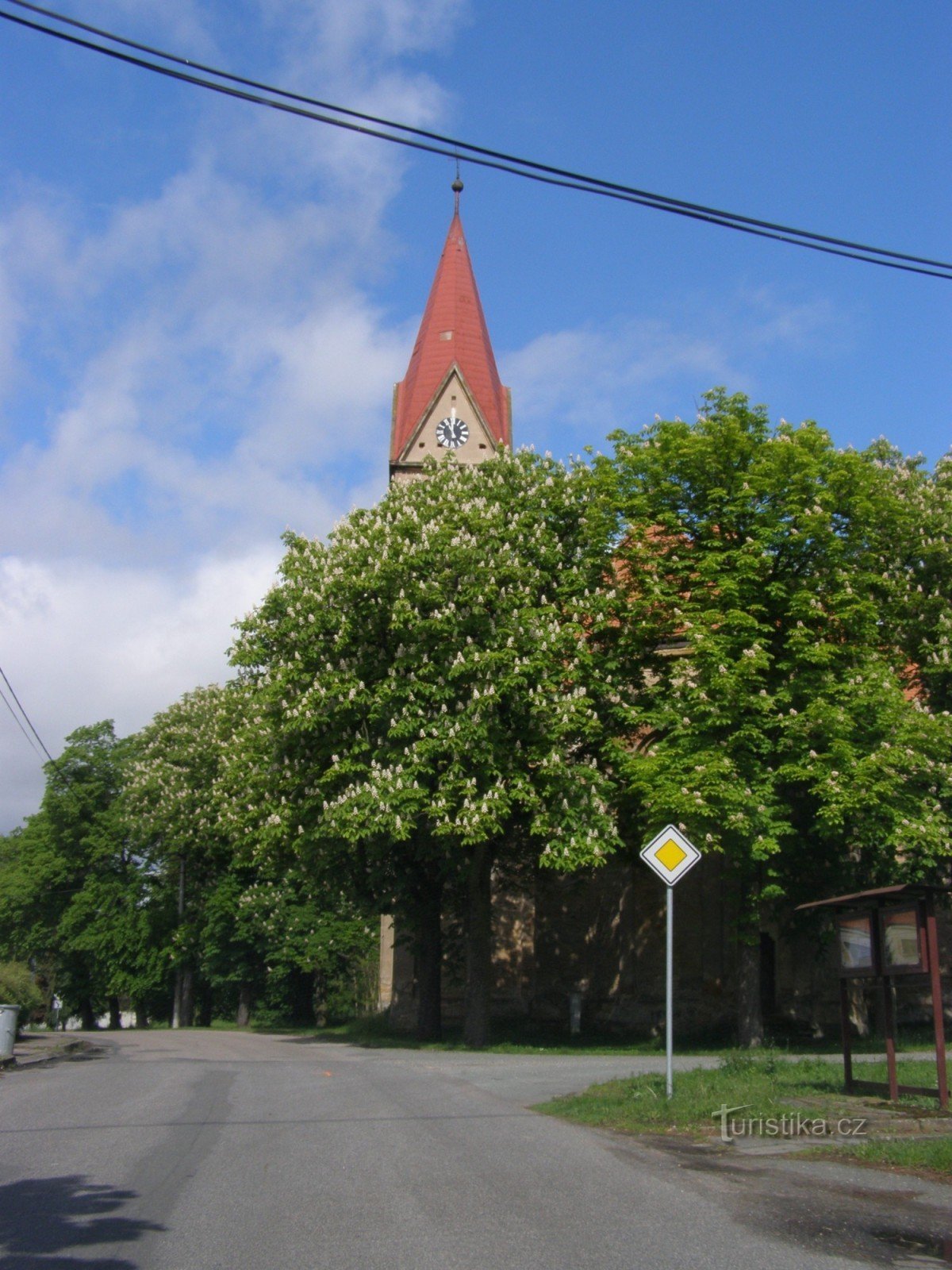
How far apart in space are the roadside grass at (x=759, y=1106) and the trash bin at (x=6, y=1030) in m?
11.0

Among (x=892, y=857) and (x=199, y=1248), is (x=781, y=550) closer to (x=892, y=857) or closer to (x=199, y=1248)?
(x=892, y=857)

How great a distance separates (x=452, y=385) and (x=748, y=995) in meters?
28.0

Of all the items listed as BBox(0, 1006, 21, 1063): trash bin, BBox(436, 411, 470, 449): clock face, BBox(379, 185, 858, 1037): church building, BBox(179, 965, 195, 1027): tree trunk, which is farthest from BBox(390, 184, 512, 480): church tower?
BBox(0, 1006, 21, 1063): trash bin

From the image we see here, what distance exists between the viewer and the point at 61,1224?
647cm

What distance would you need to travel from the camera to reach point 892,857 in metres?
23.2

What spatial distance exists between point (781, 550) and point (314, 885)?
42.0ft

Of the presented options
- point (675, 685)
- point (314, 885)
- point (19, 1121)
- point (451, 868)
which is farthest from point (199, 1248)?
point (314, 885)

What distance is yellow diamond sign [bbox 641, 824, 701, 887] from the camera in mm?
12625

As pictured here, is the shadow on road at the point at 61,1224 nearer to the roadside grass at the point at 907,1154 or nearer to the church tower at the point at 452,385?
the roadside grass at the point at 907,1154

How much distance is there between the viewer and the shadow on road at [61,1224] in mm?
5648

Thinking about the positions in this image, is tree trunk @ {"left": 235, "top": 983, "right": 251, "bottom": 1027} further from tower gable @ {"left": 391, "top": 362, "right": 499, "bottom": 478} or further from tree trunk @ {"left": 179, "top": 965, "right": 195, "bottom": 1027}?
tower gable @ {"left": 391, "top": 362, "right": 499, "bottom": 478}

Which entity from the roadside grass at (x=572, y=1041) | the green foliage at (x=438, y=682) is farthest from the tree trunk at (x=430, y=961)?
the green foliage at (x=438, y=682)

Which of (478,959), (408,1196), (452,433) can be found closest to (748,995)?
(478,959)

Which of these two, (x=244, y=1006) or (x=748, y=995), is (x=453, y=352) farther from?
(x=748, y=995)
